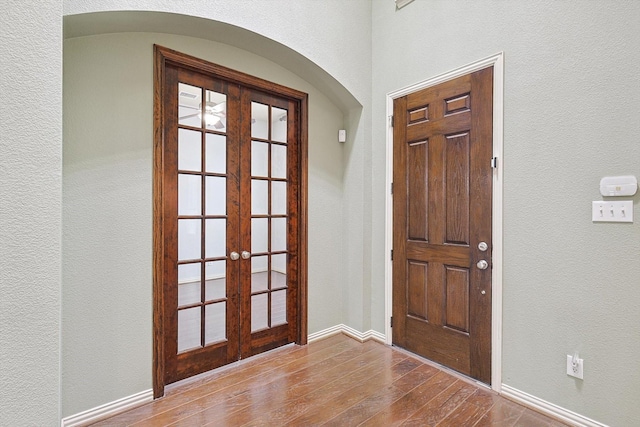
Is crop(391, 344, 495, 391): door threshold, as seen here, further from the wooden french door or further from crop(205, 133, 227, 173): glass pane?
crop(205, 133, 227, 173): glass pane

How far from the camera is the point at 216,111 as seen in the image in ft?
8.35

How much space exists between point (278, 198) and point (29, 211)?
1.97 meters

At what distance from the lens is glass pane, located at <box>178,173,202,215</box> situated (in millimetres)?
2363

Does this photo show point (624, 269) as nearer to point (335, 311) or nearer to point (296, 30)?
point (335, 311)

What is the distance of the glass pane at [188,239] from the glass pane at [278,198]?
0.71 metres

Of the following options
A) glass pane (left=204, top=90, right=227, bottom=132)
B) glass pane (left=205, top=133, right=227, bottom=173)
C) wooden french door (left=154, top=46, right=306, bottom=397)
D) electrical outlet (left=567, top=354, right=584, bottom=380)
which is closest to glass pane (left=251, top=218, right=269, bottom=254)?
wooden french door (left=154, top=46, right=306, bottom=397)

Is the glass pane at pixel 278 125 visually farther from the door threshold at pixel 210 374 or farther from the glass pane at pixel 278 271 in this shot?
the door threshold at pixel 210 374

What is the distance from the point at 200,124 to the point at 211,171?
14.4 inches

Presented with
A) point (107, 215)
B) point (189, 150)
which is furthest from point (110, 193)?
point (189, 150)

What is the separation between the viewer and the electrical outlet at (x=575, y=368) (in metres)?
1.88

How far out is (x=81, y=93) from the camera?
6.29 feet

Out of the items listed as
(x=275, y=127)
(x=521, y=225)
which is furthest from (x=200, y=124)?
(x=521, y=225)

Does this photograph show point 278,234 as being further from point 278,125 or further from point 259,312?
point 278,125

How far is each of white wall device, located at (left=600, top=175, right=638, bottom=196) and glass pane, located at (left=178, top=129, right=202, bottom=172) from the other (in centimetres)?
263
